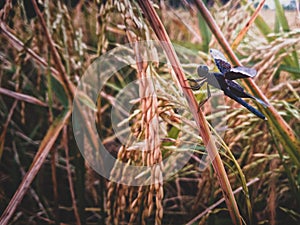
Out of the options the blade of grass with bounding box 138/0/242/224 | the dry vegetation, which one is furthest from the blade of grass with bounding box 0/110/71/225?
the blade of grass with bounding box 138/0/242/224

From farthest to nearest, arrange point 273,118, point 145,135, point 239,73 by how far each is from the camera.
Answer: point 273,118 < point 145,135 < point 239,73

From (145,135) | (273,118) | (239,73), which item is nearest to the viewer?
(239,73)

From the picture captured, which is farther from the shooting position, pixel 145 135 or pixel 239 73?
pixel 145 135

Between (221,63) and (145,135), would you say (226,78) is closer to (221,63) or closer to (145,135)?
(221,63)

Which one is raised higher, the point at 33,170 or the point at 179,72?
the point at 179,72

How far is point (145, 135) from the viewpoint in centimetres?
44

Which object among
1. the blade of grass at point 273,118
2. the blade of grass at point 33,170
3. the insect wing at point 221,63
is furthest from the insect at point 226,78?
the blade of grass at point 33,170

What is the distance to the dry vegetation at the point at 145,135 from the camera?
48 cm

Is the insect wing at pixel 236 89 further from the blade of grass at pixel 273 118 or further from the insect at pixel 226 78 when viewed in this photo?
the blade of grass at pixel 273 118

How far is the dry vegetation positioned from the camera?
0.48 metres

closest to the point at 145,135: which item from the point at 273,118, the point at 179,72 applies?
the point at 179,72

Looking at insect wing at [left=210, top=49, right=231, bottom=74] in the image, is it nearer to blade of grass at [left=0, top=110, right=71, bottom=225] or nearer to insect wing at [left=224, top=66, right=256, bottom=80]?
insect wing at [left=224, top=66, right=256, bottom=80]

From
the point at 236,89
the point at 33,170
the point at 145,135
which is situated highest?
the point at 236,89

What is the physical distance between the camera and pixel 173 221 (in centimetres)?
91
